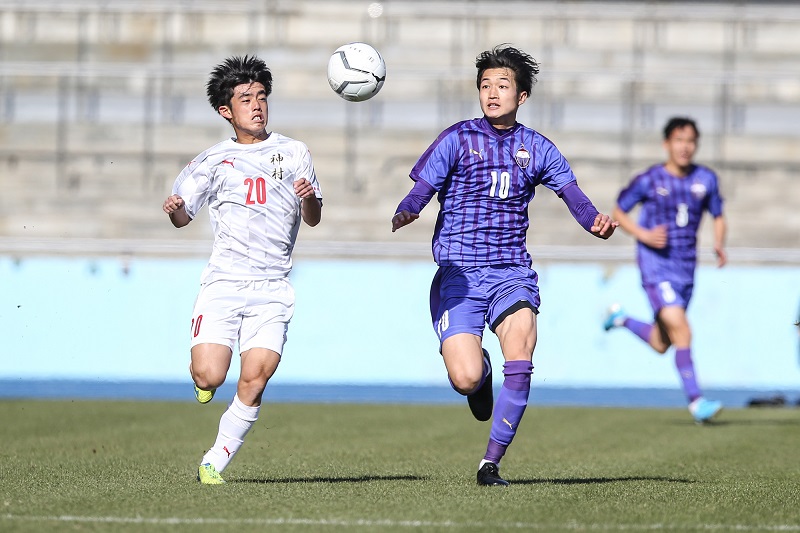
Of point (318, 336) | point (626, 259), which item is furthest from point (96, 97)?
point (626, 259)

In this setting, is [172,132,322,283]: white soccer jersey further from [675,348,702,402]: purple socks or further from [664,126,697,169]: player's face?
[675,348,702,402]: purple socks

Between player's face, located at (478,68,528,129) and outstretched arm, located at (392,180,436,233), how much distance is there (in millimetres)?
475

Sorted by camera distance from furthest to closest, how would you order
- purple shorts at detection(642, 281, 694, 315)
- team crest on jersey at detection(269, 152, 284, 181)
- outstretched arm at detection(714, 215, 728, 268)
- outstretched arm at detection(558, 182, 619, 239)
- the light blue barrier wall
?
the light blue barrier wall, outstretched arm at detection(714, 215, 728, 268), purple shorts at detection(642, 281, 694, 315), team crest on jersey at detection(269, 152, 284, 181), outstretched arm at detection(558, 182, 619, 239)

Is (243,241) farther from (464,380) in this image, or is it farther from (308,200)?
(464,380)

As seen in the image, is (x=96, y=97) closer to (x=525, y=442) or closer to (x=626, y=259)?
(x=626, y=259)

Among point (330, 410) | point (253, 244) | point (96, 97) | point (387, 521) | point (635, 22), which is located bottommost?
point (330, 410)

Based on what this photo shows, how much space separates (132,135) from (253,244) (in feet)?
43.1

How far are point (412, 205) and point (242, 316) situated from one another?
0.92 m

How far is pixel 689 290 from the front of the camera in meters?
11.0

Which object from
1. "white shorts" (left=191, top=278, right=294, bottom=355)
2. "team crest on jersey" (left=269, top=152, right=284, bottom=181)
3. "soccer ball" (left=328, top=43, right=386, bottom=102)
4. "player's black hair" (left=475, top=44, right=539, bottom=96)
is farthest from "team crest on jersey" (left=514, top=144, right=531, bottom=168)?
"white shorts" (left=191, top=278, right=294, bottom=355)

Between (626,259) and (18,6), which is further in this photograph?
(18,6)

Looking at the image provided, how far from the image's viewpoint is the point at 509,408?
5992 mm

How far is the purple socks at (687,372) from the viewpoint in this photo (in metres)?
10.8

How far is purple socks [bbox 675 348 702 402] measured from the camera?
10758 millimetres
